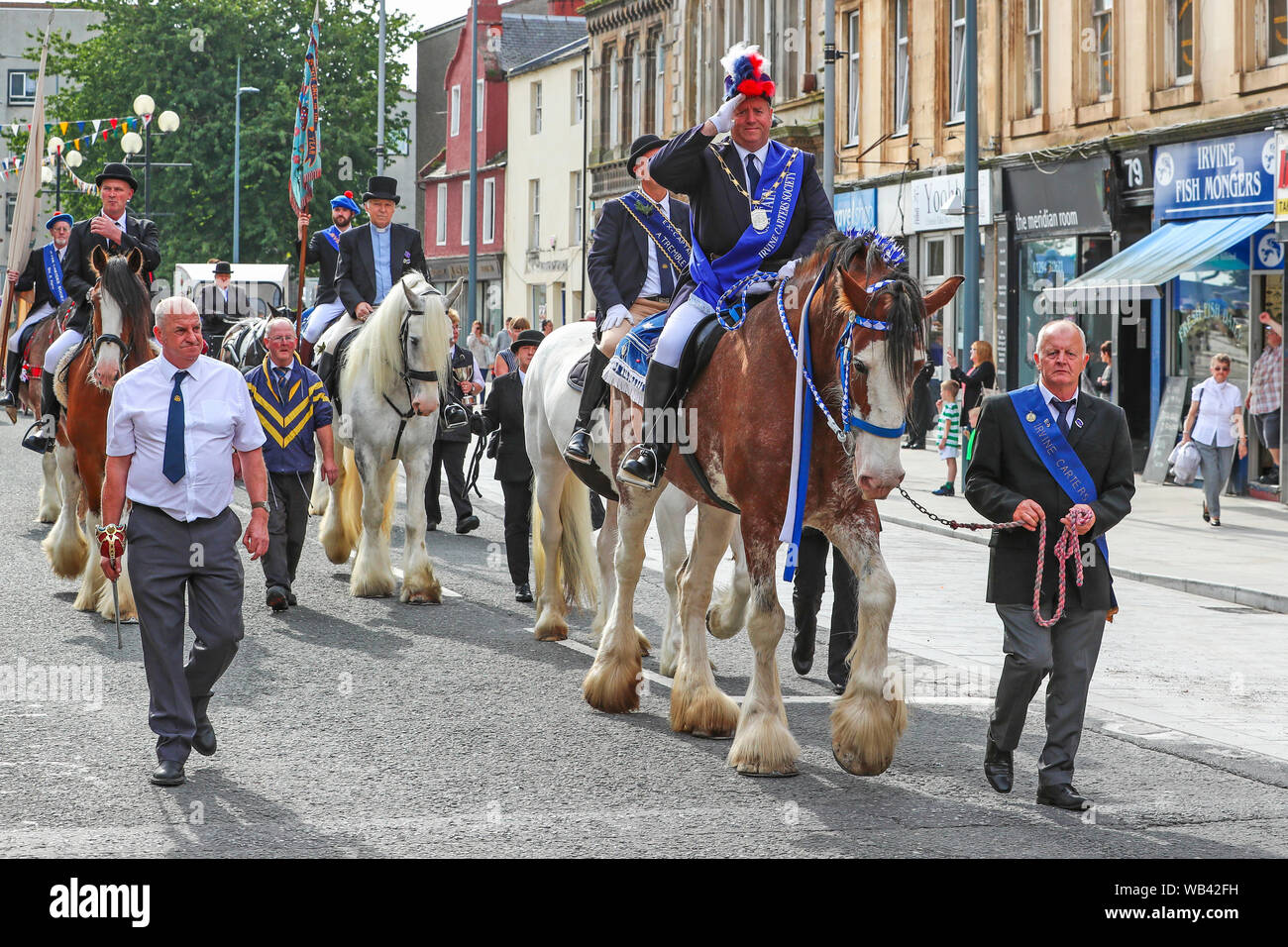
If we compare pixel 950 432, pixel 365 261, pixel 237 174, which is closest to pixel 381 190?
pixel 365 261

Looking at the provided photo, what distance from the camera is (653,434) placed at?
27.6ft

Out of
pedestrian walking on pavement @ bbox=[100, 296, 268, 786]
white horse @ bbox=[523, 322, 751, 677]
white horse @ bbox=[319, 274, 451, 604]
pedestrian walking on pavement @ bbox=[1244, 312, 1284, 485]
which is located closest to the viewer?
pedestrian walking on pavement @ bbox=[100, 296, 268, 786]

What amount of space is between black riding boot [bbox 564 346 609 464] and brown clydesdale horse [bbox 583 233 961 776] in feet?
3.85

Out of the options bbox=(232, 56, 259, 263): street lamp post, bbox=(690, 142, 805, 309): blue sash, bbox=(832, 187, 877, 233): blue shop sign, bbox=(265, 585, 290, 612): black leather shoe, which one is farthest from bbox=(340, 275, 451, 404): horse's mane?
bbox=(232, 56, 259, 263): street lamp post

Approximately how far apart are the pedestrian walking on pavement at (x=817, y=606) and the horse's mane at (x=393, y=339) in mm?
3897

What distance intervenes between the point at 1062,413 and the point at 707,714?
2290mm

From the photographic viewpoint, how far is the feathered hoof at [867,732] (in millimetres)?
7156

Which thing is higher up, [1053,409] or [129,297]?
[129,297]

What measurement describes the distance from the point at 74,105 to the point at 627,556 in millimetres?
58175

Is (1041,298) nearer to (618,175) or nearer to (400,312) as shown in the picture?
(400,312)

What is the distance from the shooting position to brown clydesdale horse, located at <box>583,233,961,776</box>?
6.92 meters

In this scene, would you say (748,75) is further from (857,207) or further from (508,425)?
(857,207)

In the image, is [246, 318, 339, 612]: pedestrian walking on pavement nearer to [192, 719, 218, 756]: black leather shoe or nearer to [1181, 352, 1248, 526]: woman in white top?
[192, 719, 218, 756]: black leather shoe

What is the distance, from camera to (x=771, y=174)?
328 inches
